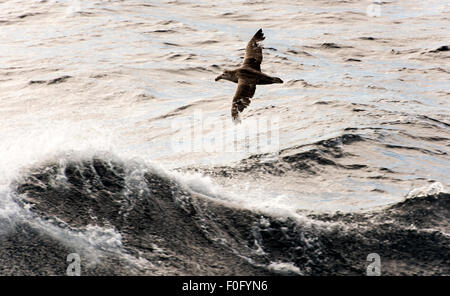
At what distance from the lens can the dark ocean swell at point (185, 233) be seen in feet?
31.1

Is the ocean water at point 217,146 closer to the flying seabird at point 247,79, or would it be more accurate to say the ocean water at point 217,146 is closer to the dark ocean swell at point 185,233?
the dark ocean swell at point 185,233

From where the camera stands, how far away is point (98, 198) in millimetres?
11156

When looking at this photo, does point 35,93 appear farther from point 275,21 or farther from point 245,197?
point 275,21

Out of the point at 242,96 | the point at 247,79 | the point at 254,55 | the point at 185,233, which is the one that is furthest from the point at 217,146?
the point at 185,233

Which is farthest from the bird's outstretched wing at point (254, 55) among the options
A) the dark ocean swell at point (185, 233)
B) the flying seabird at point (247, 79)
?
the dark ocean swell at point (185, 233)

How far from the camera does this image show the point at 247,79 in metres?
12.3

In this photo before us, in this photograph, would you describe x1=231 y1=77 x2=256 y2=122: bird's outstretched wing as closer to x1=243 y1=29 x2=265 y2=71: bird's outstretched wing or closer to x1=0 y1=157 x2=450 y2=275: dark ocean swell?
x1=243 y1=29 x2=265 y2=71: bird's outstretched wing

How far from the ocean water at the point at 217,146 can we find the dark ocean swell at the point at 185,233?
0.10 feet

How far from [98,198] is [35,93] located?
857cm

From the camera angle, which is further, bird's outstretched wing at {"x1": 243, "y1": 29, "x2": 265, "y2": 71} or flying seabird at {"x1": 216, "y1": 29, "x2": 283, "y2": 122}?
bird's outstretched wing at {"x1": 243, "y1": 29, "x2": 265, "y2": 71}

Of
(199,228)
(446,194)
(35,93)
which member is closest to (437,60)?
(446,194)

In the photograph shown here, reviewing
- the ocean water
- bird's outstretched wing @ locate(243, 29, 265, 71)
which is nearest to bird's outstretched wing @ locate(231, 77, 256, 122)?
bird's outstretched wing @ locate(243, 29, 265, 71)

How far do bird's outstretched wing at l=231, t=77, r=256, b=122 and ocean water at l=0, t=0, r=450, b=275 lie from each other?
1.46 metres

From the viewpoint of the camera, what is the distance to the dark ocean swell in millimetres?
9492
